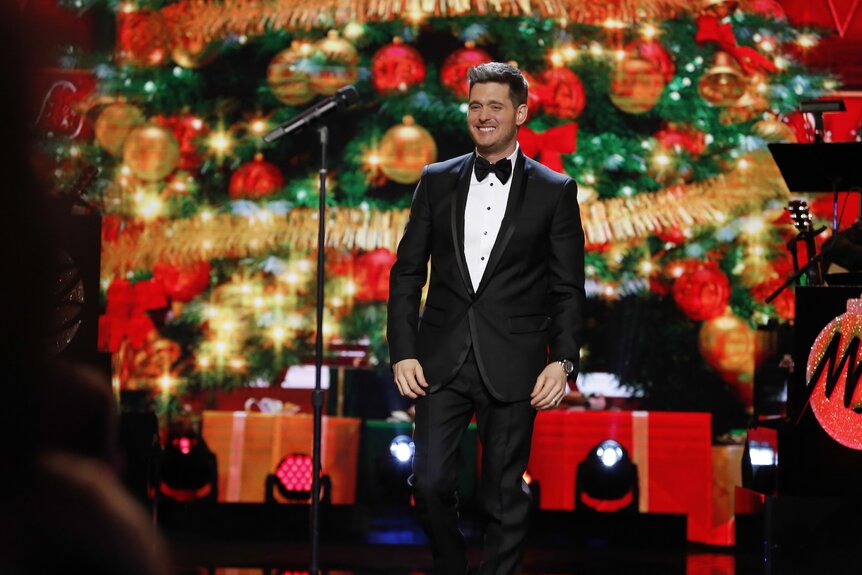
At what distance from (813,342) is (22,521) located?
404cm

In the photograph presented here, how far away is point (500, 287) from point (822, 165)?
2.02 meters

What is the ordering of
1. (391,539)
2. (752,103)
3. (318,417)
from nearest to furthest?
1. (318,417)
2. (391,539)
3. (752,103)

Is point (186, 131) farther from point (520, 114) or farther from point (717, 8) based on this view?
point (520, 114)

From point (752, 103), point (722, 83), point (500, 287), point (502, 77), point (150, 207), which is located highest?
point (722, 83)

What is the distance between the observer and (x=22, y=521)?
364mm

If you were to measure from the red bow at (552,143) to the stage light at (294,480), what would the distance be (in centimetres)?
200

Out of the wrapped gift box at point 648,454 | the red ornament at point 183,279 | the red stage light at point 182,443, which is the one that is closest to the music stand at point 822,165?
the wrapped gift box at point 648,454

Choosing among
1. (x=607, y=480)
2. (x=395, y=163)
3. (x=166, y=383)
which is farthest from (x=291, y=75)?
(x=607, y=480)

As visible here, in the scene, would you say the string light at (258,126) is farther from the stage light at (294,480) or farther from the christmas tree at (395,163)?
the stage light at (294,480)

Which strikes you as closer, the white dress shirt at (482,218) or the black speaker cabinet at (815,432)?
the white dress shirt at (482,218)

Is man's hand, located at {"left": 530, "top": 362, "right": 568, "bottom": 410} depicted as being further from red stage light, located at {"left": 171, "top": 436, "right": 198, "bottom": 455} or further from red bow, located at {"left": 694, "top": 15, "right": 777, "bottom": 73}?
red bow, located at {"left": 694, "top": 15, "right": 777, "bottom": 73}

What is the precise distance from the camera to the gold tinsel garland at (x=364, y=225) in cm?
591

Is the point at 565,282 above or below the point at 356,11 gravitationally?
below

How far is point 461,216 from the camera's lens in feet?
9.57
